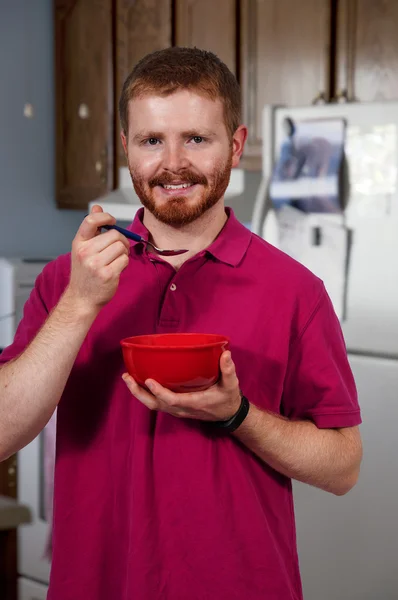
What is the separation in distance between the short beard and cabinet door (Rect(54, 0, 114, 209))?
2.44m

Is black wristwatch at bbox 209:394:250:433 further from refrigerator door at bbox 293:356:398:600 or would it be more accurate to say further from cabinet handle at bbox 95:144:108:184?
cabinet handle at bbox 95:144:108:184

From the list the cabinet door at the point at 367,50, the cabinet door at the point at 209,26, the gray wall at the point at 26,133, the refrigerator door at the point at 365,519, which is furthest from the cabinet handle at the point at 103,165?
the refrigerator door at the point at 365,519

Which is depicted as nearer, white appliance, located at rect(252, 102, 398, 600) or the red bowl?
the red bowl

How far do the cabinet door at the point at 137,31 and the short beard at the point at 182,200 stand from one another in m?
2.24

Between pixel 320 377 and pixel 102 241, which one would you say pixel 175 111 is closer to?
pixel 102 241

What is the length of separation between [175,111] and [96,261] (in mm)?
224

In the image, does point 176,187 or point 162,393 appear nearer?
point 162,393

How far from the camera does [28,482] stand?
109 inches

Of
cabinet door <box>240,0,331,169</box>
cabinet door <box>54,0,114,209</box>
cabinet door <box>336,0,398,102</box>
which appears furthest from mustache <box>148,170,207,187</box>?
cabinet door <box>54,0,114,209</box>

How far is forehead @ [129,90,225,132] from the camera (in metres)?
1.03

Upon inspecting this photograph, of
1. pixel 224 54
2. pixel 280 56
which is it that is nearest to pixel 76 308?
pixel 280 56

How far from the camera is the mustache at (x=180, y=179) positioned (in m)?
1.04

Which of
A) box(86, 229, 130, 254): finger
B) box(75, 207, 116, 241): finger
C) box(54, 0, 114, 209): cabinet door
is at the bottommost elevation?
box(86, 229, 130, 254): finger

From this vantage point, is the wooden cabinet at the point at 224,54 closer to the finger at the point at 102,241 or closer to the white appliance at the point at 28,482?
the white appliance at the point at 28,482
